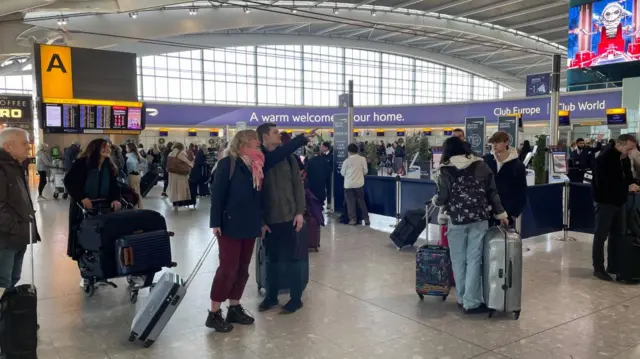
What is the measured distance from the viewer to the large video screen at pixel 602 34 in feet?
68.5

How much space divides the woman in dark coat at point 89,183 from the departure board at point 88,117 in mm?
5259

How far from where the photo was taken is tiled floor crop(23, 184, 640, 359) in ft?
11.6

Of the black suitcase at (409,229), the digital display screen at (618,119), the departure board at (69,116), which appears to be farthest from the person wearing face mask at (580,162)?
the departure board at (69,116)

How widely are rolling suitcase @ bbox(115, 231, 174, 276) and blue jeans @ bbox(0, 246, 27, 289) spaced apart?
0.74m

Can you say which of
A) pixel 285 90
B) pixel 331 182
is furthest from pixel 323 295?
pixel 285 90

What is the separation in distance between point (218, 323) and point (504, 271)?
239cm

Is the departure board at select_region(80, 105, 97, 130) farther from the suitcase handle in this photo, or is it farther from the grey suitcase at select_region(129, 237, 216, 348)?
the grey suitcase at select_region(129, 237, 216, 348)

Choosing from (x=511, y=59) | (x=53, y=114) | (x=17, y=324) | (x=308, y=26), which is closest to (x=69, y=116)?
(x=53, y=114)

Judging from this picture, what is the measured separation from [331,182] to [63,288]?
636 centimetres

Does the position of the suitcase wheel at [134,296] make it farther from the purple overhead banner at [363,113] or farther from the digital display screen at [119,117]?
the purple overhead banner at [363,113]

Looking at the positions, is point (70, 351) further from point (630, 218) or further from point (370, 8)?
point (370, 8)

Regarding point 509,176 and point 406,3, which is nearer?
point 509,176

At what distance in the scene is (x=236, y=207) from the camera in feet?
12.5

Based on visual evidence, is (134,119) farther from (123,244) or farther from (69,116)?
(123,244)
